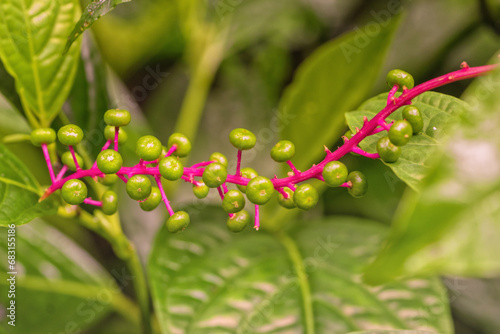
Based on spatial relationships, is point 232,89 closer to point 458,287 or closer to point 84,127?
point 84,127

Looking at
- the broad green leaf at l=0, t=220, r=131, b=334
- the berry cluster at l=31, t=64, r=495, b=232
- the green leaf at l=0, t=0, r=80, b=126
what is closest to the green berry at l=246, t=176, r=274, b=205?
the berry cluster at l=31, t=64, r=495, b=232

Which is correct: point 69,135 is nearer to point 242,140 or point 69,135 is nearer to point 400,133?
point 242,140

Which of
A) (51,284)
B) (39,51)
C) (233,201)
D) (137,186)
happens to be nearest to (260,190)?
(233,201)

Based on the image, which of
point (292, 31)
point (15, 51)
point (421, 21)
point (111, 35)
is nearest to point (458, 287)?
point (421, 21)

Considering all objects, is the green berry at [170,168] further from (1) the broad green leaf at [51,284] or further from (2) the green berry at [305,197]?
(1) the broad green leaf at [51,284]

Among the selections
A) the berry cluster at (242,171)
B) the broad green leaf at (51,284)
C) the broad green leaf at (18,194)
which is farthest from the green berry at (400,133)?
the broad green leaf at (51,284)
